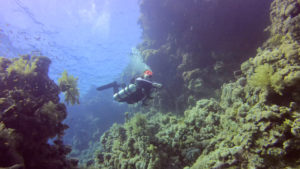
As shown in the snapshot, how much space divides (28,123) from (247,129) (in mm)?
5457

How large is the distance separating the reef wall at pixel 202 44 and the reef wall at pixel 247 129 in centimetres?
211

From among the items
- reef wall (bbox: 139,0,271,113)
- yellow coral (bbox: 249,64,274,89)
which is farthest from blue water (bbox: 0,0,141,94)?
yellow coral (bbox: 249,64,274,89)

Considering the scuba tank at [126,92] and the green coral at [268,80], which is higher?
the scuba tank at [126,92]

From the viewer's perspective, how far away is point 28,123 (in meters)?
3.64

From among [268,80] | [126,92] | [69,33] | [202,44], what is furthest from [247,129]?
[69,33]

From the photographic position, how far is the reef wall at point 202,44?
899 cm

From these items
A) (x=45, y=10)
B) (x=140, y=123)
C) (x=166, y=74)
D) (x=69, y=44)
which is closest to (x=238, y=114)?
(x=140, y=123)

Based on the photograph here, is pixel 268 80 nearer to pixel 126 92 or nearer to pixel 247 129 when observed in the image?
pixel 247 129

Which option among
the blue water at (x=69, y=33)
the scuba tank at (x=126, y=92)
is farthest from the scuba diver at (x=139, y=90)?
the blue water at (x=69, y=33)

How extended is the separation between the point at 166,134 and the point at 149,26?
13128mm

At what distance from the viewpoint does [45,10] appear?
18.1 m

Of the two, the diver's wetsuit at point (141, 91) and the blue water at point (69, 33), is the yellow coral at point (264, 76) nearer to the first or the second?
the diver's wetsuit at point (141, 91)

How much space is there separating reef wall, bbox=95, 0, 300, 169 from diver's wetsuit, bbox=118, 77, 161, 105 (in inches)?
62.3

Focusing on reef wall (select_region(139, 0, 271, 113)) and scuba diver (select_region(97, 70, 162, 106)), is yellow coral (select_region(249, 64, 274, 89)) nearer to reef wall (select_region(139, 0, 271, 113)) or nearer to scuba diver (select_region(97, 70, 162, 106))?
scuba diver (select_region(97, 70, 162, 106))
